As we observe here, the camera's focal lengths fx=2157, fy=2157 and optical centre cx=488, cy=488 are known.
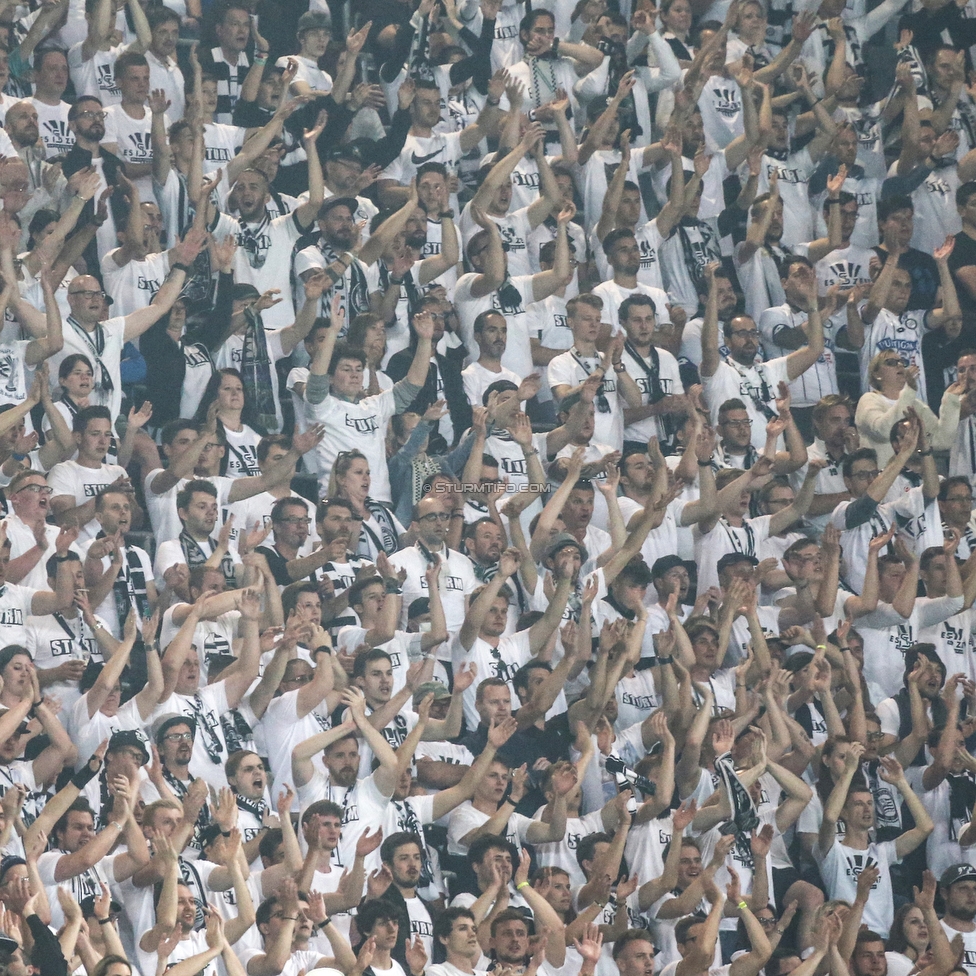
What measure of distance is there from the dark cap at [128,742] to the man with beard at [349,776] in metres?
0.68

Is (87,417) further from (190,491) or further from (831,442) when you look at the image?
(831,442)

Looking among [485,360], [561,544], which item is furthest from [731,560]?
[485,360]

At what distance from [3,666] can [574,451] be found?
3.00 metres

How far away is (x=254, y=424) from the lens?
9641mm

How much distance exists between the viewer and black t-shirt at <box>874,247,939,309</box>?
1115cm

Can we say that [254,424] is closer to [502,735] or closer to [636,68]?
[502,735]

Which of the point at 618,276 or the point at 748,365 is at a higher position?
the point at 618,276

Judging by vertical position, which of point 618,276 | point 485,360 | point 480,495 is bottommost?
point 480,495

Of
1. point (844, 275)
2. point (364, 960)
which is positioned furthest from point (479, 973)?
point (844, 275)

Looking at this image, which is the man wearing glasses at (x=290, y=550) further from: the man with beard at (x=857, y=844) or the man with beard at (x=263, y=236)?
the man with beard at (x=857, y=844)

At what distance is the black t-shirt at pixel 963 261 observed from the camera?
36.6 ft

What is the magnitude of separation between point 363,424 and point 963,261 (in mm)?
3553

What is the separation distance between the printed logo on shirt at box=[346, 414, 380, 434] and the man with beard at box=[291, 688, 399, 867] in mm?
1448

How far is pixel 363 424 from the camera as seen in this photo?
31.8 feet
